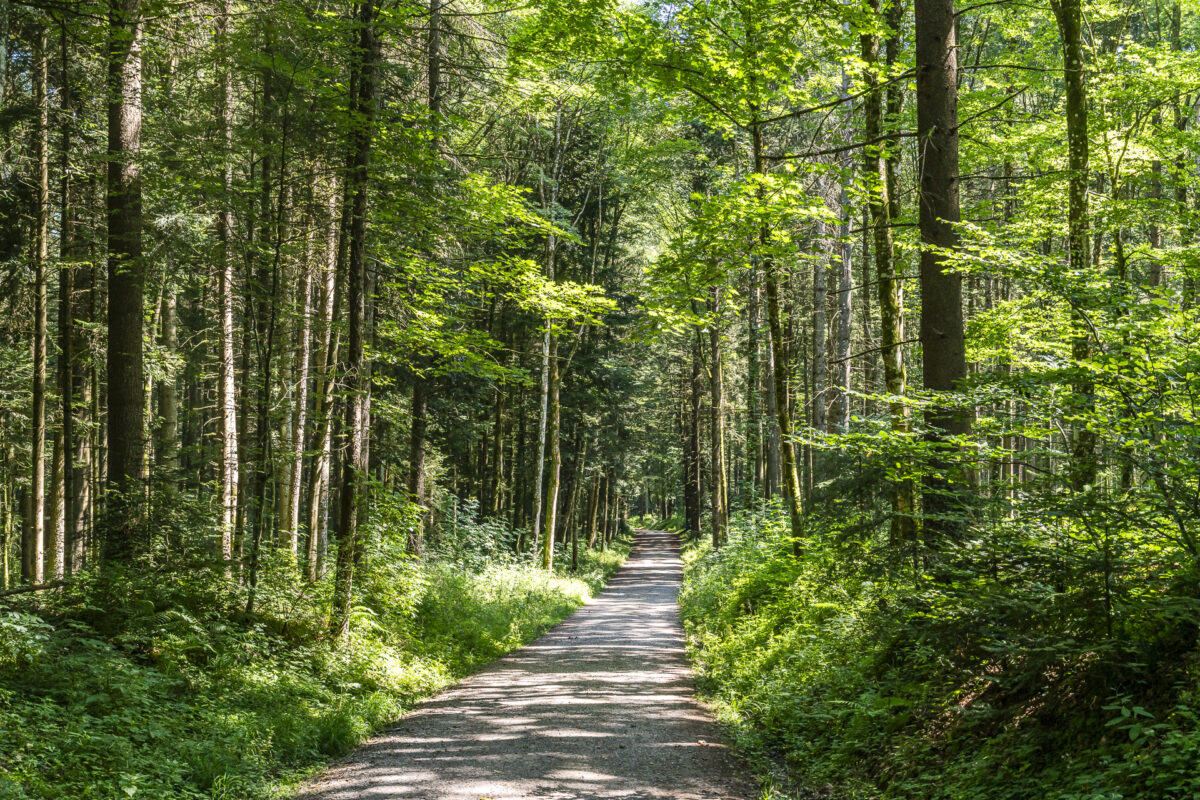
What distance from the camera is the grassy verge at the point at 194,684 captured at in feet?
16.2

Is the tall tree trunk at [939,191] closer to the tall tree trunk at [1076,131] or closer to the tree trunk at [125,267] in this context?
the tall tree trunk at [1076,131]

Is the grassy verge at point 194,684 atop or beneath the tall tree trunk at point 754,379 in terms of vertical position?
beneath

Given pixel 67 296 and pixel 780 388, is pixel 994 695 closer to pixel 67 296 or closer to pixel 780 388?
pixel 780 388

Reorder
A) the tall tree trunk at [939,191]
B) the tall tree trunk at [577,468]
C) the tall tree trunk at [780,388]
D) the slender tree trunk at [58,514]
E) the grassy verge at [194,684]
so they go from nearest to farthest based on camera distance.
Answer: the grassy verge at [194,684] < the tall tree trunk at [939,191] < the tall tree trunk at [780,388] < the slender tree trunk at [58,514] < the tall tree trunk at [577,468]

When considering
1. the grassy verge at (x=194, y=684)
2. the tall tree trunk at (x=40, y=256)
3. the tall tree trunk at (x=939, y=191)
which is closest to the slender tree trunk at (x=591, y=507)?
the tall tree trunk at (x=40, y=256)

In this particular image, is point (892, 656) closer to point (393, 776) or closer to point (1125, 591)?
point (1125, 591)

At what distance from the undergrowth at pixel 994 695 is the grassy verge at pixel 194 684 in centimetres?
429

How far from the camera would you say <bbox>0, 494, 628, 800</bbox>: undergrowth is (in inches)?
196

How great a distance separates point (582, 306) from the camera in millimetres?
15836

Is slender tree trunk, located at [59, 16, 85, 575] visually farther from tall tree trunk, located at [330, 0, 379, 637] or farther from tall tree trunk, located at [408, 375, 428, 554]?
tall tree trunk, located at [408, 375, 428, 554]

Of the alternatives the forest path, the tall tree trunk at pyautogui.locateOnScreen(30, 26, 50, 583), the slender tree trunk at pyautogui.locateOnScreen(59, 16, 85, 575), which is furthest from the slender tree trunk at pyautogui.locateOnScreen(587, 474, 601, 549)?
the tall tree trunk at pyautogui.locateOnScreen(30, 26, 50, 583)

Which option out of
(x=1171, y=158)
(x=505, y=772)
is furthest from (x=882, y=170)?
(x=505, y=772)

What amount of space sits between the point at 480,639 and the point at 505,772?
634 centimetres

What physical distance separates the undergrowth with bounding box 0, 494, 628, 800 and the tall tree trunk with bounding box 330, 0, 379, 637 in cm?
48
